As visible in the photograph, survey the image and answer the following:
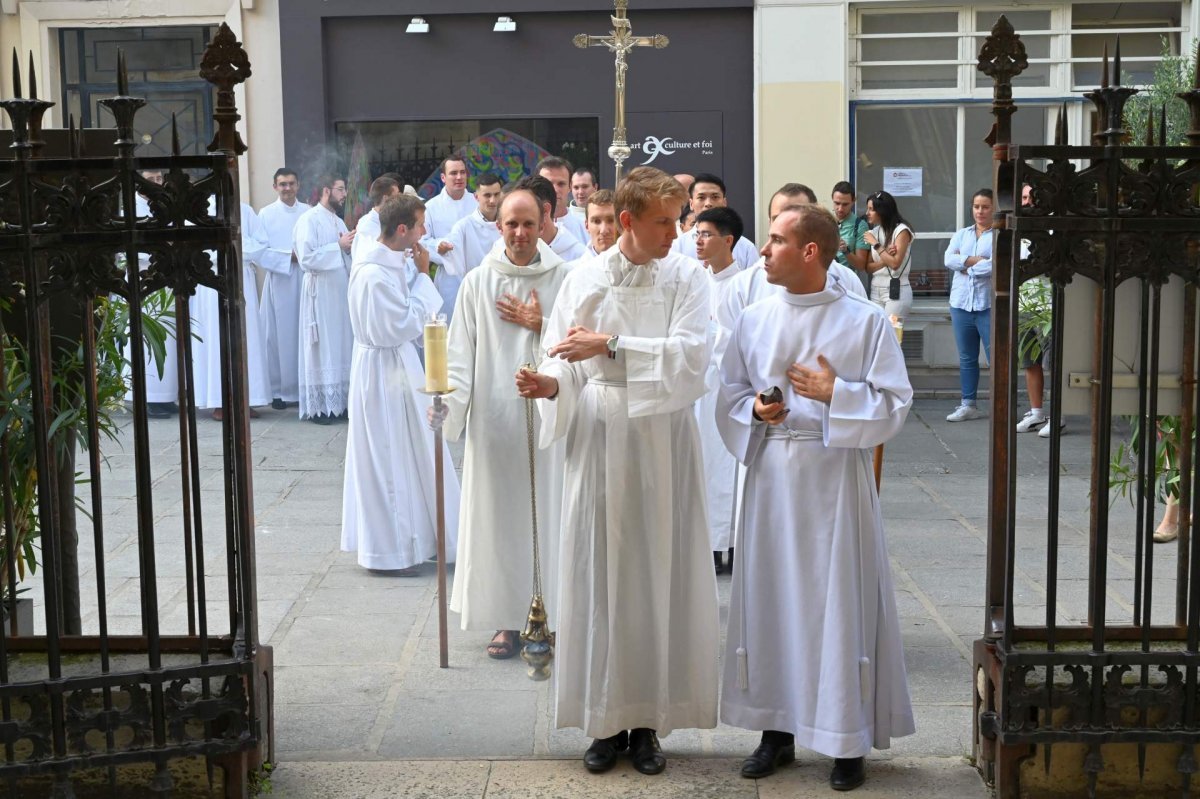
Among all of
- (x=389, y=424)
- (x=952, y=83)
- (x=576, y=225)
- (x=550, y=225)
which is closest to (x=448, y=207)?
(x=576, y=225)

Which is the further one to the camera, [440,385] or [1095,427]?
[440,385]

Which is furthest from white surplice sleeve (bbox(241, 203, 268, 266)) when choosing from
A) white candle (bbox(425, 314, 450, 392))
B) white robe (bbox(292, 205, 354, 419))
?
white candle (bbox(425, 314, 450, 392))

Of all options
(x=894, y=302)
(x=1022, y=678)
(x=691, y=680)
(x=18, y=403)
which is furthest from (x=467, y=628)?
(x=894, y=302)

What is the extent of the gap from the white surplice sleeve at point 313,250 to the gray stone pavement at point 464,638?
2385 millimetres

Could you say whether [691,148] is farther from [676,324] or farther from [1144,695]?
[1144,695]

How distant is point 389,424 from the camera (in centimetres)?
793

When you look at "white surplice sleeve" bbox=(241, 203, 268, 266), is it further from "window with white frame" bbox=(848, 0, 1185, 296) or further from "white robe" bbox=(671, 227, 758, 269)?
"white robe" bbox=(671, 227, 758, 269)

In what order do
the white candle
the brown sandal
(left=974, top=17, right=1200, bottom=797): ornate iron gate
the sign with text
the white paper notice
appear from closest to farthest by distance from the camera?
(left=974, top=17, right=1200, bottom=797): ornate iron gate
the white candle
the brown sandal
the white paper notice
the sign with text

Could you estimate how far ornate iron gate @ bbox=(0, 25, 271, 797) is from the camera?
13.9ft

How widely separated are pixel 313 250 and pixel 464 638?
23.8 feet

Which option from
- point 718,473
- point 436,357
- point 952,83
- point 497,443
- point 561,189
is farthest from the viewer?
point 952,83

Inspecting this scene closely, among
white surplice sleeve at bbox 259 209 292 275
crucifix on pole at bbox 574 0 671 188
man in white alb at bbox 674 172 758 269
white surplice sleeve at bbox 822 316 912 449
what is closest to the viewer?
white surplice sleeve at bbox 822 316 912 449

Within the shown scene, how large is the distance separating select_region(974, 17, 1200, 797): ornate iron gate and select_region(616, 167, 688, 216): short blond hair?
40.0 inches

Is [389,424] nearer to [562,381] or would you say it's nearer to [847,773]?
[562,381]
